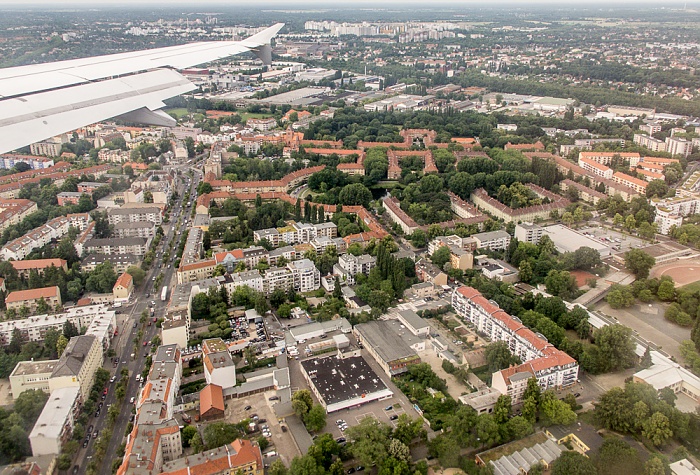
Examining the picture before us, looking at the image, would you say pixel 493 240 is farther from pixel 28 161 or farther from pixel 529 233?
pixel 28 161

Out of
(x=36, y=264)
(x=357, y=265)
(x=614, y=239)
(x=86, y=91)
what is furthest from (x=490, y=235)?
(x=86, y=91)

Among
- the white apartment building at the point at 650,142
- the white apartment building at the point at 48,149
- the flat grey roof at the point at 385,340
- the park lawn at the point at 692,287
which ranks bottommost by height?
the flat grey roof at the point at 385,340

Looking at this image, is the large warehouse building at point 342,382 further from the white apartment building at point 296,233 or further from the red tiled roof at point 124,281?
the white apartment building at point 296,233

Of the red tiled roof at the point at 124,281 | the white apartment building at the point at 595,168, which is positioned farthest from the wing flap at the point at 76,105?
the white apartment building at the point at 595,168

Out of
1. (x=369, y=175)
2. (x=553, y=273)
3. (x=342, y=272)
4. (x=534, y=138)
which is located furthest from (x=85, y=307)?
(x=534, y=138)

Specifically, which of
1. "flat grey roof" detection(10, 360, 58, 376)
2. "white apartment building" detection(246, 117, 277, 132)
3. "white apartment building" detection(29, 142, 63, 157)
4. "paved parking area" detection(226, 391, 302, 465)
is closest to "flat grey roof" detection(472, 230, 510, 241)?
"paved parking area" detection(226, 391, 302, 465)

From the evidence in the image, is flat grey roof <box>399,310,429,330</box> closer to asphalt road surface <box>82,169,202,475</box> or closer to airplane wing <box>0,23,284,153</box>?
asphalt road surface <box>82,169,202,475</box>

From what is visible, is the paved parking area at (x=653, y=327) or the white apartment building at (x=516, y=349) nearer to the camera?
the white apartment building at (x=516, y=349)
